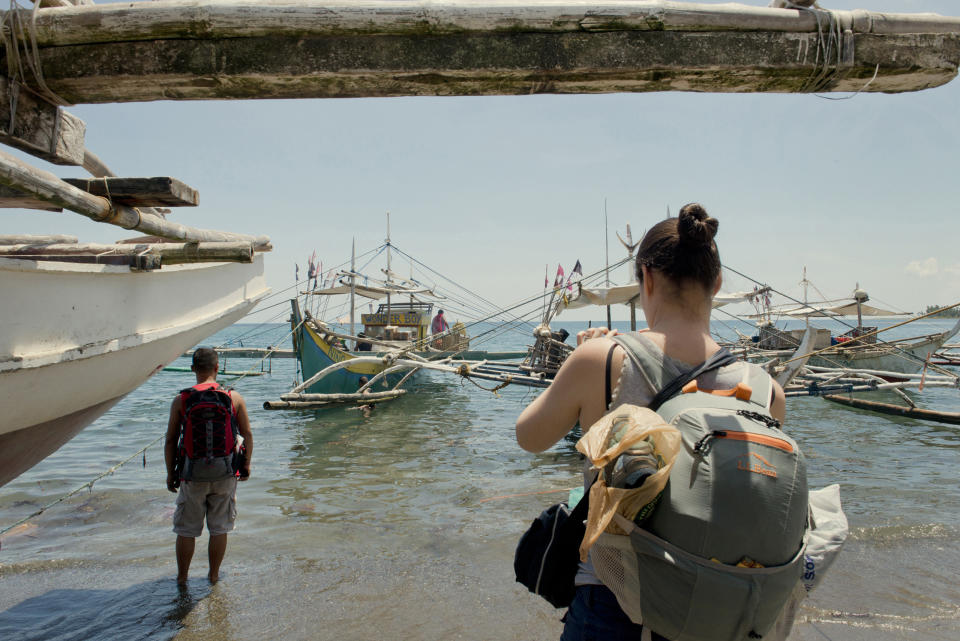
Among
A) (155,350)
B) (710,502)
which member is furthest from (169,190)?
(710,502)

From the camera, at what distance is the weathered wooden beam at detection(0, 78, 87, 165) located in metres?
2.41

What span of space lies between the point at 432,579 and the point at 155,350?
315 cm

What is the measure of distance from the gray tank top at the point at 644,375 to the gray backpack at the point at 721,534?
13 centimetres

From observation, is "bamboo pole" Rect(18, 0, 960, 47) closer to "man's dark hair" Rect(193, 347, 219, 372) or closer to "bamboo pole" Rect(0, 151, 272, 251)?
"bamboo pole" Rect(0, 151, 272, 251)

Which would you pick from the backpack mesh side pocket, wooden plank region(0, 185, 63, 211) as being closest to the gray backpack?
the backpack mesh side pocket

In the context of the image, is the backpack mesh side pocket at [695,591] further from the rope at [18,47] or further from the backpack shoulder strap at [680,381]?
the rope at [18,47]

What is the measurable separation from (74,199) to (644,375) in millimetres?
3105

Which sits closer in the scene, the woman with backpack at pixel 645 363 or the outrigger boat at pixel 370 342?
the woman with backpack at pixel 645 363

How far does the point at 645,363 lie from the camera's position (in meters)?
1.44

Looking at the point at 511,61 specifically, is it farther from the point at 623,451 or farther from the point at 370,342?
the point at 370,342

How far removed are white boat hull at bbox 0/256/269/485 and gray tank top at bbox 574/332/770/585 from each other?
356cm

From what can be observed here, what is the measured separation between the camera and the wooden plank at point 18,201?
3.36 meters

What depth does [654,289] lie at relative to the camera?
161 centimetres

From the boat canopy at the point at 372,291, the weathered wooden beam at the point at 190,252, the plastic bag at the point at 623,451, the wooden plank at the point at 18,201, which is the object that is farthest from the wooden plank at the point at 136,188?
the boat canopy at the point at 372,291
